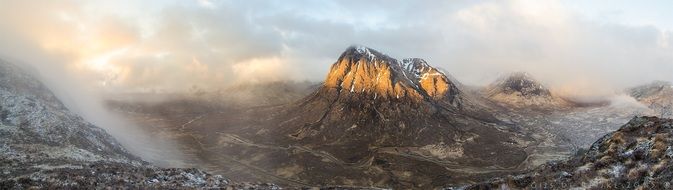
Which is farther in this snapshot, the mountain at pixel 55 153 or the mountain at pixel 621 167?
the mountain at pixel 55 153

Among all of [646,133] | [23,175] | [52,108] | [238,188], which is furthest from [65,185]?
[52,108]

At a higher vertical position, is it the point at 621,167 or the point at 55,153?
the point at 55,153

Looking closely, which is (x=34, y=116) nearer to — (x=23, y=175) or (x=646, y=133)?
(x=23, y=175)

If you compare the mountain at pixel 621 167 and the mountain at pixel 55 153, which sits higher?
the mountain at pixel 55 153

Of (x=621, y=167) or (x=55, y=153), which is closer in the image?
(x=621, y=167)
